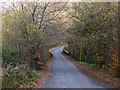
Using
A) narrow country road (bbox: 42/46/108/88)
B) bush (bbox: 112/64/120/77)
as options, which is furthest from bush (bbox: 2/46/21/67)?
bush (bbox: 112/64/120/77)

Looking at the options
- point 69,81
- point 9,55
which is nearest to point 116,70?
point 69,81

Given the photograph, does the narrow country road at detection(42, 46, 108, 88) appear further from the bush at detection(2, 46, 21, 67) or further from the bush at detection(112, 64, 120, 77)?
the bush at detection(2, 46, 21, 67)

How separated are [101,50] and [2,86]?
34.0ft

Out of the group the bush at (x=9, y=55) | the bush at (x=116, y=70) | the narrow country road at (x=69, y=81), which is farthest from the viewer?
the bush at (x=116, y=70)

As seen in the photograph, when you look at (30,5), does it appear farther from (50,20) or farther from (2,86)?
(2,86)

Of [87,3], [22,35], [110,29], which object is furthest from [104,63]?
[22,35]

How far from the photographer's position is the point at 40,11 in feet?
59.4

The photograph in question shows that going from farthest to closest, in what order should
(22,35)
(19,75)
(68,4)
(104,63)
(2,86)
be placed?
(68,4) → (104,63) → (22,35) → (19,75) → (2,86)

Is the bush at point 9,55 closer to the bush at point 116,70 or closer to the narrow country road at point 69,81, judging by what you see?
the narrow country road at point 69,81

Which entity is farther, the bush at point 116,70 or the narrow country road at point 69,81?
the bush at point 116,70

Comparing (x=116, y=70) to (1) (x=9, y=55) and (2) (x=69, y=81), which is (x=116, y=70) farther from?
(1) (x=9, y=55)

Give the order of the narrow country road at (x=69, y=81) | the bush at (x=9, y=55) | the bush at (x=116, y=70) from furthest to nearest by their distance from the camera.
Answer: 1. the bush at (x=116, y=70)
2. the bush at (x=9, y=55)
3. the narrow country road at (x=69, y=81)

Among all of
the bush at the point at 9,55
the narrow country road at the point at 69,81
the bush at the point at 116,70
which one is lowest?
the narrow country road at the point at 69,81

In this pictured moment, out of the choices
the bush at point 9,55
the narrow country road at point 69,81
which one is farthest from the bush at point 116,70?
the bush at point 9,55
